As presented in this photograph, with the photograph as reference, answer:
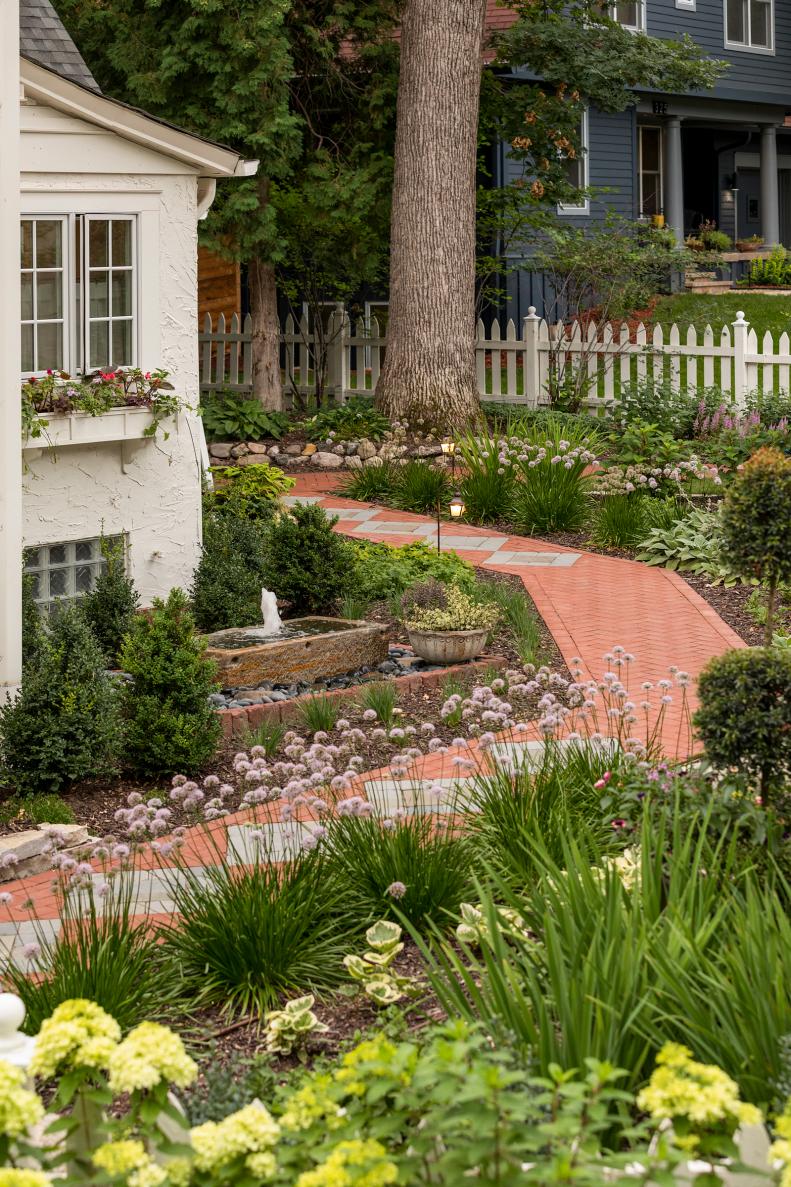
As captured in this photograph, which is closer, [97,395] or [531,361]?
[97,395]

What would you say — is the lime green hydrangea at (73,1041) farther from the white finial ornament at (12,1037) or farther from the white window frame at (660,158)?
the white window frame at (660,158)

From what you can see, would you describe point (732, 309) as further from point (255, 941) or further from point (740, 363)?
point (255, 941)

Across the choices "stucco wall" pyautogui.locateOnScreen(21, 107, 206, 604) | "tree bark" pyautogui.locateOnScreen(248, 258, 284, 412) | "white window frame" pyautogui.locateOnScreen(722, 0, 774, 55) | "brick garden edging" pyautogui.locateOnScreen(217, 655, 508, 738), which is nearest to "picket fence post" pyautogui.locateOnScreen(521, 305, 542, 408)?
"tree bark" pyautogui.locateOnScreen(248, 258, 284, 412)

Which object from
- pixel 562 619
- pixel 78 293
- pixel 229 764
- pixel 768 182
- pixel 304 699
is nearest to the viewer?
pixel 229 764

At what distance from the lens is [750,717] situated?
201 inches

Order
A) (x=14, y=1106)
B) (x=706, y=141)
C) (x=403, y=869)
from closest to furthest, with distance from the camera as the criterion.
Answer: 1. (x=14, y=1106)
2. (x=403, y=869)
3. (x=706, y=141)

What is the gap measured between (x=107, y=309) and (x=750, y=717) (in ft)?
21.0

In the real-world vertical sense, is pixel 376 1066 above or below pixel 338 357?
below

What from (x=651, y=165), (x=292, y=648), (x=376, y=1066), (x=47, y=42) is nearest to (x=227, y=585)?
(x=292, y=648)

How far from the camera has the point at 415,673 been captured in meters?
9.37

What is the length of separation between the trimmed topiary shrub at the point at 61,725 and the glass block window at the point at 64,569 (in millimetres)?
2096

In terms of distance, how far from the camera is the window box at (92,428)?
9633 mm

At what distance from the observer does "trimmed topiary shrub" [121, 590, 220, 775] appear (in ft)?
25.2

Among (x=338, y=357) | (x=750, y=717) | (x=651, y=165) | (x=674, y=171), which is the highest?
(x=651, y=165)
